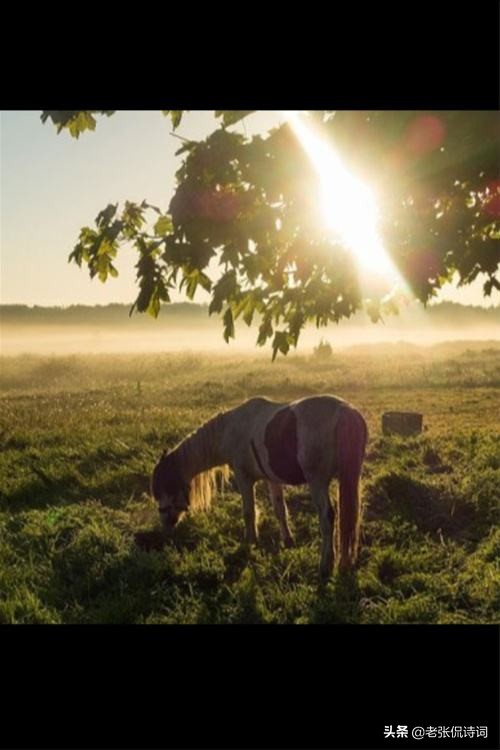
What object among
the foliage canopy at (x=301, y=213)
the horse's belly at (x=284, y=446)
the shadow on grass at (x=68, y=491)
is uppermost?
the foliage canopy at (x=301, y=213)

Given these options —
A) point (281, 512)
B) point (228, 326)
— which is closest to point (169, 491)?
point (281, 512)

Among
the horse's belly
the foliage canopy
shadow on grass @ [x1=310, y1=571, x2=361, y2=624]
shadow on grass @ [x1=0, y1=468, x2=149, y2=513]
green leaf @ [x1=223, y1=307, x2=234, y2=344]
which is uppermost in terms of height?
the foliage canopy

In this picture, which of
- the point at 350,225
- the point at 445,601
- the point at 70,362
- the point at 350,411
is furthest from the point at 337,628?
the point at 70,362

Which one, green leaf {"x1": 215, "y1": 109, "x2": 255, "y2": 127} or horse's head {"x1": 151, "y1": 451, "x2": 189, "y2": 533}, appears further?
horse's head {"x1": 151, "y1": 451, "x2": 189, "y2": 533}

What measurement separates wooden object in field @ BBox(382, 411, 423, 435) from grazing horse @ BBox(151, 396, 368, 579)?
6436 millimetres

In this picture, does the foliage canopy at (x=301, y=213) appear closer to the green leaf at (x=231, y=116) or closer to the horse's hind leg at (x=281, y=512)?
the green leaf at (x=231, y=116)

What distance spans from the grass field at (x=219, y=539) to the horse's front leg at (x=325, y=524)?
221 mm

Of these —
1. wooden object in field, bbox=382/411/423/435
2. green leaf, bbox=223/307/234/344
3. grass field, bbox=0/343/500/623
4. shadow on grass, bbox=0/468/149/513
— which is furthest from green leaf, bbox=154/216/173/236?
wooden object in field, bbox=382/411/423/435

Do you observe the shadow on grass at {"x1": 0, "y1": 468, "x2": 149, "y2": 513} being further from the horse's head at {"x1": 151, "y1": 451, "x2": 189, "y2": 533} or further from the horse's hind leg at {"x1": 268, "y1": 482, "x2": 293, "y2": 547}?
the horse's hind leg at {"x1": 268, "y1": 482, "x2": 293, "y2": 547}

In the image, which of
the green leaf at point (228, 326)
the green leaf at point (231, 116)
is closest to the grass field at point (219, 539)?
the green leaf at point (228, 326)

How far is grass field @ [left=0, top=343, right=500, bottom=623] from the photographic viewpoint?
6203mm

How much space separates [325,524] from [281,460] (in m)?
0.91

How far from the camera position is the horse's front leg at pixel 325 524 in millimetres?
6805

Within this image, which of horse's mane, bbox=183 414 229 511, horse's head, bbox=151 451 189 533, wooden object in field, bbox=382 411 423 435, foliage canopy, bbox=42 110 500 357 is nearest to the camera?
foliage canopy, bbox=42 110 500 357
